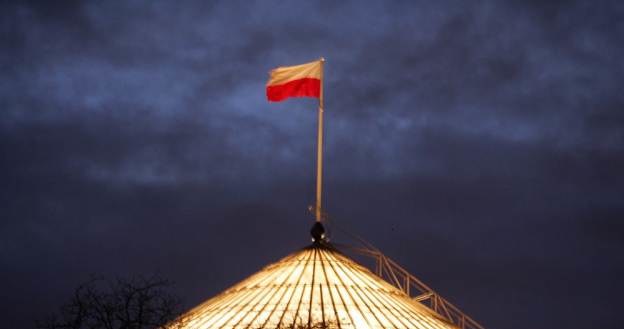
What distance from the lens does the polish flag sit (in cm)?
3803

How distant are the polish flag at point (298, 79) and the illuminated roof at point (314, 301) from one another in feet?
19.0

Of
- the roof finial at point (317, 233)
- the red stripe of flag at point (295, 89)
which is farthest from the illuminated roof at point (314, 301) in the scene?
the red stripe of flag at point (295, 89)

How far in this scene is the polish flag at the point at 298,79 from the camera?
38031mm

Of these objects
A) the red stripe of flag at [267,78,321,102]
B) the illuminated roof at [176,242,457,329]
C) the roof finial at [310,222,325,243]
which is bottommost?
the illuminated roof at [176,242,457,329]

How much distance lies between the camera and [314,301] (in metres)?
34.6

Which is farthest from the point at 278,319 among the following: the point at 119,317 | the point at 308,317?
the point at 119,317

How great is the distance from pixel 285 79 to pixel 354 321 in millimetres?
9742

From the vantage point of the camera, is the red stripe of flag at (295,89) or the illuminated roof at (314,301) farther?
the red stripe of flag at (295,89)

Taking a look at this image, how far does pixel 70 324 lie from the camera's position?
87.6 ft

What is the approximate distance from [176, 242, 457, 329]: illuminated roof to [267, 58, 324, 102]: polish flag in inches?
228

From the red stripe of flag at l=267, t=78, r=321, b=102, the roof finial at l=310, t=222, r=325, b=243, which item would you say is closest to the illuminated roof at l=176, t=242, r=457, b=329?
the roof finial at l=310, t=222, r=325, b=243

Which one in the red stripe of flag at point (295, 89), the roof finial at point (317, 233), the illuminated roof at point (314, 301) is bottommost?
the illuminated roof at point (314, 301)

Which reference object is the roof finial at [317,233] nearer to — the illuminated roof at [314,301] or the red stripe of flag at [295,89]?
the illuminated roof at [314,301]

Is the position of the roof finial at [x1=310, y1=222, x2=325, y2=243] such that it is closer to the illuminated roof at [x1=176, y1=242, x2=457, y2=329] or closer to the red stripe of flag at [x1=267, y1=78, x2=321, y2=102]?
the illuminated roof at [x1=176, y1=242, x2=457, y2=329]
